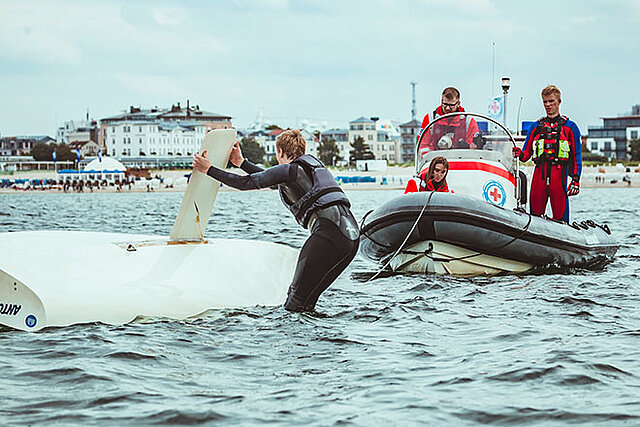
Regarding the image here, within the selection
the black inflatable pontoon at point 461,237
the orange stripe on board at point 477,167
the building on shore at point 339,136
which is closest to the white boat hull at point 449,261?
the black inflatable pontoon at point 461,237

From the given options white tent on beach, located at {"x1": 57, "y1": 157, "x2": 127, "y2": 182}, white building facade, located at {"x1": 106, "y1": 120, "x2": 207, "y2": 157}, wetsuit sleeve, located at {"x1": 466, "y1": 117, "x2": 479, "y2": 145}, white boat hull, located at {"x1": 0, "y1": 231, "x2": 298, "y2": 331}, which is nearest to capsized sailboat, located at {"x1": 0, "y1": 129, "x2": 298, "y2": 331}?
white boat hull, located at {"x1": 0, "y1": 231, "x2": 298, "y2": 331}

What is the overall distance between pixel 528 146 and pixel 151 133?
142 meters

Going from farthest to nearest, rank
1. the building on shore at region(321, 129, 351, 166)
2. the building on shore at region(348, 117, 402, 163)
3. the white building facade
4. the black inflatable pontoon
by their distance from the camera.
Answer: the building on shore at region(321, 129, 351, 166) < the building on shore at region(348, 117, 402, 163) < the white building facade < the black inflatable pontoon

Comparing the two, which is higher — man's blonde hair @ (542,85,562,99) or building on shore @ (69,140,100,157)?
building on shore @ (69,140,100,157)

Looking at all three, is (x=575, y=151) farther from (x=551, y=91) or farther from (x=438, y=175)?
(x=438, y=175)

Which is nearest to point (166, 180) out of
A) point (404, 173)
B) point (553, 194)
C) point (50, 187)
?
point (50, 187)

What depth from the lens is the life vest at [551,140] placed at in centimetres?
1084

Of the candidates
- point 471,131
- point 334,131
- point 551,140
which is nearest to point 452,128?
point 471,131

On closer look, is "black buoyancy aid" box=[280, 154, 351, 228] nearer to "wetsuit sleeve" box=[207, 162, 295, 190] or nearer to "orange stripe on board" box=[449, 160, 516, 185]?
"wetsuit sleeve" box=[207, 162, 295, 190]

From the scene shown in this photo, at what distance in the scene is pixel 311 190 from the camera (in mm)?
6914

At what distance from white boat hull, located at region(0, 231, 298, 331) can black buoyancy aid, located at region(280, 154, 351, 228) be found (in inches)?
39.3

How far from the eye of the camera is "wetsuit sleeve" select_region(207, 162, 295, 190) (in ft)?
22.2

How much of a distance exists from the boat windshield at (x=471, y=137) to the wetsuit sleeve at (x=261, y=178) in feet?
14.4

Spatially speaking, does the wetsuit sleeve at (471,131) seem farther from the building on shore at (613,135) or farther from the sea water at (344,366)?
the building on shore at (613,135)
